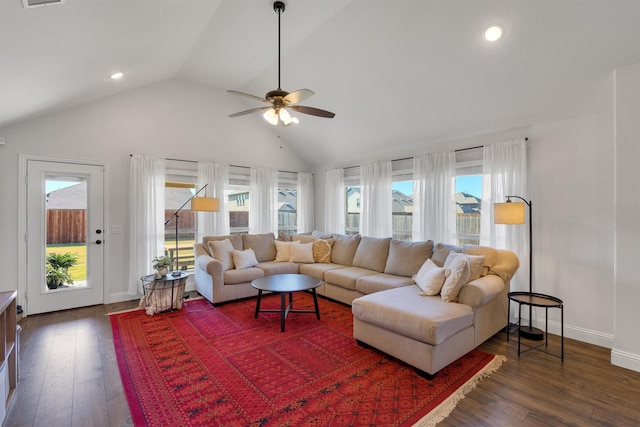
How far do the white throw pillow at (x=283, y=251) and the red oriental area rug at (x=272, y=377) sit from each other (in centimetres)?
160

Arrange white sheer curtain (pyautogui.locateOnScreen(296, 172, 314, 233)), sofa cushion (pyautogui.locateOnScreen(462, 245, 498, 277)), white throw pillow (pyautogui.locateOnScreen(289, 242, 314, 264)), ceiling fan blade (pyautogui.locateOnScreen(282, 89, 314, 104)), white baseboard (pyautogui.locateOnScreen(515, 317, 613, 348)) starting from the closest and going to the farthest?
ceiling fan blade (pyautogui.locateOnScreen(282, 89, 314, 104))
white baseboard (pyautogui.locateOnScreen(515, 317, 613, 348))
sofa cushion (pyautogui.locateOnScreen(462, 245, 498, 277))
white throw pillow (pyautogui.locateOnScreen(289, 242, 314, 264))
white sheer curtain (pyautogui.locateOnScreen(296, 172, 314, 233))

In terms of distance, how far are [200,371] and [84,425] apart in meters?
0.79

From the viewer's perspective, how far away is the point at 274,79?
A: 4445 millimetres

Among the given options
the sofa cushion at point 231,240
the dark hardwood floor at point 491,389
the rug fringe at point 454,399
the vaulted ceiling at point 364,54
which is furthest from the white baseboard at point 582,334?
the sofa cushion at point 231,240

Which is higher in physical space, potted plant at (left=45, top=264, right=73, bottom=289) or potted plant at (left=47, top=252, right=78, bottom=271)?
potted plant at (left=47, top=252, right=78, bottom=271)

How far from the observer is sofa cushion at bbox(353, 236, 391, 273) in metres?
4.35

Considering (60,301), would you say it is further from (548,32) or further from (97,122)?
(548,32)

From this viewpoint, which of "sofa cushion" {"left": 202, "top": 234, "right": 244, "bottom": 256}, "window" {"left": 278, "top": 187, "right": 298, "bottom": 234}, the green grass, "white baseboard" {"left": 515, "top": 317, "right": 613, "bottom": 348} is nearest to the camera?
"white baseboard" {"left": 515, "top": 317, "right": 613, "bottom": 348}

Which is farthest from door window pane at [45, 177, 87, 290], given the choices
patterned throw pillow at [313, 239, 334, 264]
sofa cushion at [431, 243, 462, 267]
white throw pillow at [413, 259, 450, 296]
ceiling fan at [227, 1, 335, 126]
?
sofa cushion at [431, 243, 462, 267]

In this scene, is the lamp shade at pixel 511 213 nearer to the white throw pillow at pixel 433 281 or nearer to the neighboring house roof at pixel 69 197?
the white throw pillow at pixel 433 281

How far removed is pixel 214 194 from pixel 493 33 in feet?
14.6

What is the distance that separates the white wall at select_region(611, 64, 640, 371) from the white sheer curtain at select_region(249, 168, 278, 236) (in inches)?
192

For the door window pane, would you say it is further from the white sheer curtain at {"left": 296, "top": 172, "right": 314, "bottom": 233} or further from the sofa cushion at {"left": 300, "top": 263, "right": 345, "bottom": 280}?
the white sheer curtain at {"left": 296, "top": 172, "right": 314, "bottom": 233}

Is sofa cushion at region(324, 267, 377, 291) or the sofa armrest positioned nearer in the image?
the sofa armrest
